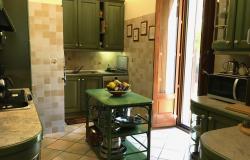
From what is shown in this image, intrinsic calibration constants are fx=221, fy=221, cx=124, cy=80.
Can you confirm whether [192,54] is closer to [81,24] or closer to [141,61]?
[141,61]

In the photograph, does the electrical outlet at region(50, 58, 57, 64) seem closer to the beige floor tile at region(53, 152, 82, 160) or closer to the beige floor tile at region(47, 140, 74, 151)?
the beige floor tile at region(47, 140, 74, 151)

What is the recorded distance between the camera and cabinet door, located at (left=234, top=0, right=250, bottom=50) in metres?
2.12

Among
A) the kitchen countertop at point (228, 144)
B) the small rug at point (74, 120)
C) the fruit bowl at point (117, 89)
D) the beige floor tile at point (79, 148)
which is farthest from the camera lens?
the small rug at point (74, 120)

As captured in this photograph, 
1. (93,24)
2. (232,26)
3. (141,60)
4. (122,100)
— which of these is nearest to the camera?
(232,26)

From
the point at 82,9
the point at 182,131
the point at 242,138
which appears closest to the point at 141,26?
the point at 82,9

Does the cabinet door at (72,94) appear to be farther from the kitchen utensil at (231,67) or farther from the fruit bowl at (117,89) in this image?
the kitchen utensil at (231,67)

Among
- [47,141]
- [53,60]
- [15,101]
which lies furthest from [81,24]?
[15,101]

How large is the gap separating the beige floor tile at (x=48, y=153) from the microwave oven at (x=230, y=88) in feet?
7.06

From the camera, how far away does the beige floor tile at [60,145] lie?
3.19m

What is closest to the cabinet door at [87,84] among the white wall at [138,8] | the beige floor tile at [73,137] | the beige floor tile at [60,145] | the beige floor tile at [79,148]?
the beige floor tile at [73,137]

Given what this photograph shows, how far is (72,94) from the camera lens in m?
4.44

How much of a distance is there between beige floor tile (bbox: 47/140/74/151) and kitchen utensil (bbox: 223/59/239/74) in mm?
2410

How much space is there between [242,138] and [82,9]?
396 cm

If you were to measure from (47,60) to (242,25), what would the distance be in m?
2.74
